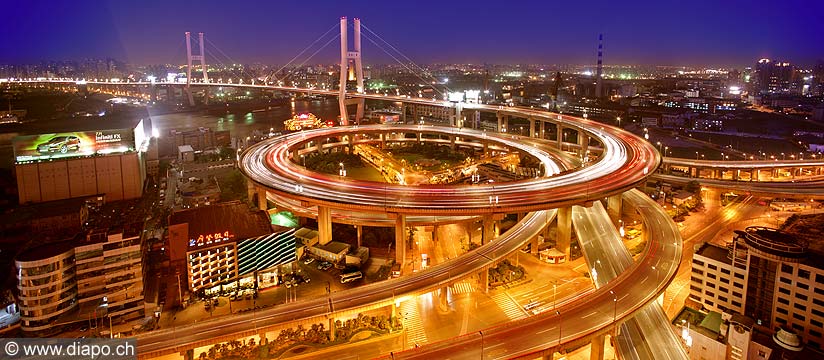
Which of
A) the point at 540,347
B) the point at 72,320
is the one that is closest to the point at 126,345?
the point at 72,320

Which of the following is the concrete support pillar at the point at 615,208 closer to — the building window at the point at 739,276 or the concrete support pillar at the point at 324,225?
the building window at the point at 739,276

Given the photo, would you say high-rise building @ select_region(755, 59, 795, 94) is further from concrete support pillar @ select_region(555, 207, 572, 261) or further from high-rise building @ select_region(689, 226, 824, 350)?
high-rise building @ select_region(689, 226, 824, 350)

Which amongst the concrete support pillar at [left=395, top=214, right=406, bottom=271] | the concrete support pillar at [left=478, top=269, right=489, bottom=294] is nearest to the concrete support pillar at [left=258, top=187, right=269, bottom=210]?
the concrete support pillar at [left=395, top=214, right=406, bottom=271]

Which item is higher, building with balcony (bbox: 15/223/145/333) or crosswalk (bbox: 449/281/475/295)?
building with balcony (bbox: 15/223/145/333)

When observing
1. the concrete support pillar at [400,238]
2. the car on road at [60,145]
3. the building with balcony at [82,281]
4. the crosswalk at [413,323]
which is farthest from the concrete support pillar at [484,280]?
the car on road at [60,145]

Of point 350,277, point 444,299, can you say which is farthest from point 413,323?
point 350,277

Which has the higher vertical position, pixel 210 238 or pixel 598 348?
pixel 210 238

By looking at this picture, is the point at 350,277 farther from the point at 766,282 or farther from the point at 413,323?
the point at 766,282
